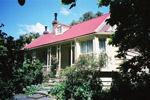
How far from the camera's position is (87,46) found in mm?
27094

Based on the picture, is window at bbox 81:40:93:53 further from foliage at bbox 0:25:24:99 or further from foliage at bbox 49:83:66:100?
foliage at bbox 0:25:24:99

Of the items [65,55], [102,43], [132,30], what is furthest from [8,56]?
[65,55]

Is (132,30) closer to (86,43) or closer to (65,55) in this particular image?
(86,43)

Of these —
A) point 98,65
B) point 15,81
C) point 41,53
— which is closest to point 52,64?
point 41,53

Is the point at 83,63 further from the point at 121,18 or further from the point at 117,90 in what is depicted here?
the point at 121,18

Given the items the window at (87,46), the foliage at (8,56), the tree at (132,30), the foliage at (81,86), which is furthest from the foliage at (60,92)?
the window at (87,46)

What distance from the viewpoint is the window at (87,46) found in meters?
26.7

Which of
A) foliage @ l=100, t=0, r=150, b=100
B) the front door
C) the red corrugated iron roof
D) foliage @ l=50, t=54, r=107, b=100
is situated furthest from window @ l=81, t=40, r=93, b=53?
foliage @ l=100, t=0, r=150, b=100

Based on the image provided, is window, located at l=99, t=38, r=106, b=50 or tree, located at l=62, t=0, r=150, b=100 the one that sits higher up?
window, located at l=99, t=38, r=106, b=50

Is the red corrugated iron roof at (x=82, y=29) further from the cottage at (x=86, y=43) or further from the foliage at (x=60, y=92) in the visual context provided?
A: the foliage at (x=60, y=92)

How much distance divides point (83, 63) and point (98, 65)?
1.23 m

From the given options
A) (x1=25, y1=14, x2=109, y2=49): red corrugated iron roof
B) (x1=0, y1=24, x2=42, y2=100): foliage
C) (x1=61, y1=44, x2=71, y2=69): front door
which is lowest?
(x1=0, y1=24, x2=42, y2=100): foliage

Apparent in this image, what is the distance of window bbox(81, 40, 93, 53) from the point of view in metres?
26.7

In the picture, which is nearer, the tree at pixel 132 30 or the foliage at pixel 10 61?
the tree at pixel 132 30
